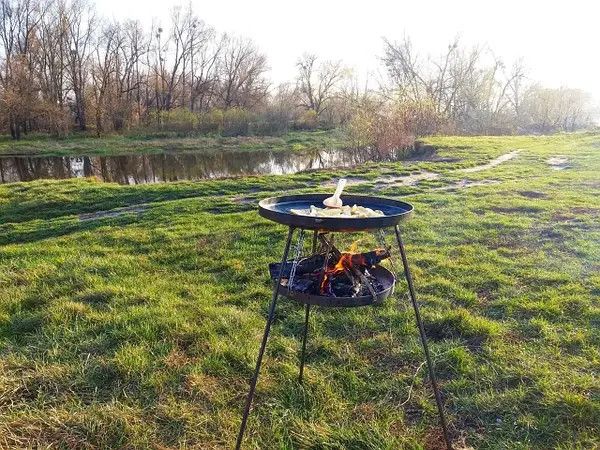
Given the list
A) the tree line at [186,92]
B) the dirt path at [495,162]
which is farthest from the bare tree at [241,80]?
the dirt path at [495,162]

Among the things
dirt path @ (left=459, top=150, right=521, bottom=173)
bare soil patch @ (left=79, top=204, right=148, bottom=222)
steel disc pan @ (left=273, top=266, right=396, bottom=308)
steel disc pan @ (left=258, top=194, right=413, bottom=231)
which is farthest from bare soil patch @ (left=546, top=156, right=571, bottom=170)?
steel disc pan @ (left=273, top=266, right=396, bottom=308)

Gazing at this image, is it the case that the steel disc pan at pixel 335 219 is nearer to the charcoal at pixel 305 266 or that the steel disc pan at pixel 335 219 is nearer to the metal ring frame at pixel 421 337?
the metal ring frame at pixel 421 337

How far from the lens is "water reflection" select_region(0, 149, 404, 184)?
18.8m

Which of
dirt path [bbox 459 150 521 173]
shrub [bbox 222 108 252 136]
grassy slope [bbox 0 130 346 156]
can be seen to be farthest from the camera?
shrub [bbox 222 108 252 136]

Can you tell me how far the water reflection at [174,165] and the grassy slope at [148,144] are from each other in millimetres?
2010

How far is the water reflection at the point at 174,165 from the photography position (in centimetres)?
1883

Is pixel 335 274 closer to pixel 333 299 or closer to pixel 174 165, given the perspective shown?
pixel 333 299

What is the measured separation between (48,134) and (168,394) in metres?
37.0

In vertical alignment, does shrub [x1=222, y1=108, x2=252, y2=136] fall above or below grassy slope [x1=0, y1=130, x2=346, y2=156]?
above

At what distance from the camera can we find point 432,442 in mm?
2467

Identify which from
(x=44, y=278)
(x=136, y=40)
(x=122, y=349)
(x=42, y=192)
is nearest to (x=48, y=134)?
(x=136, y=40)

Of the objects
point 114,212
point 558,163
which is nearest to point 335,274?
point 114,212

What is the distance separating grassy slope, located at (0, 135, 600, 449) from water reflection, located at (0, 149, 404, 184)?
12128 millimetres

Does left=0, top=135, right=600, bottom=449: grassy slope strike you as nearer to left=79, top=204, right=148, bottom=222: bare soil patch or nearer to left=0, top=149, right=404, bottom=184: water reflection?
left=79, top=204, right=148, bottom=222: bare soil patch
